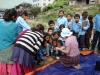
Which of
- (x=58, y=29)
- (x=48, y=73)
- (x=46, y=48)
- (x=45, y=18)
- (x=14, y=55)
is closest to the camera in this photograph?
(x=14, y=55)

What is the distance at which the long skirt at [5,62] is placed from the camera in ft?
14.4

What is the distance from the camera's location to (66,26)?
21.9ft

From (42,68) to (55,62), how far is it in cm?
41

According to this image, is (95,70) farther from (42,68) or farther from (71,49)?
(42,68)

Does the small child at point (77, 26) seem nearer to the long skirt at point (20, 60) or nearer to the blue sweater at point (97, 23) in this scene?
the blue sweater at point (97, 23)

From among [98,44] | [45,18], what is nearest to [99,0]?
[45,18]

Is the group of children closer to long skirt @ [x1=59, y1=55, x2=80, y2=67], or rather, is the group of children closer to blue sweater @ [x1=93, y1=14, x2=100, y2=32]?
blue sweater @ [x1=93, y1=14, x2=100, y2=32]

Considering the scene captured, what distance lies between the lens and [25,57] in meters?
4.32

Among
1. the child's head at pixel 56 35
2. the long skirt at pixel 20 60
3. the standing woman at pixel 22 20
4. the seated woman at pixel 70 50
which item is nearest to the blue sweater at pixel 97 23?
the child's head at pixel 56 35

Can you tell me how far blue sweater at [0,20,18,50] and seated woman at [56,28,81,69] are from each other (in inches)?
40.8

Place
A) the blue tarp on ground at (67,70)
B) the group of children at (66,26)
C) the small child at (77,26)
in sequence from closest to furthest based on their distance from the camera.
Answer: the blue tarp on ground at (67,70)
the group of children at (66,26)
the small child at (77,26)

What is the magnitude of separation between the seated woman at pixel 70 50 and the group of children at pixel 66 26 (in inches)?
24.5

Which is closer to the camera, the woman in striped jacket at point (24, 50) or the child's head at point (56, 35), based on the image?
the woman in striped jacket at point (24, 50)

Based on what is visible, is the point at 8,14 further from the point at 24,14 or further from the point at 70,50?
the point at 70,50
